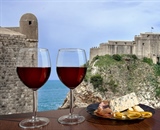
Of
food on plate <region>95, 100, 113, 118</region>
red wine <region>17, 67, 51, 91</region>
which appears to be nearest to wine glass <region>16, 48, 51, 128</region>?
red wine <region>17, 67, 51, 91</region>

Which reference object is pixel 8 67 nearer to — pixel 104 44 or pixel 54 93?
pixel 54 93

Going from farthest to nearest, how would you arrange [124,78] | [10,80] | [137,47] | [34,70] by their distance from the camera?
[137,47] → [124,78] → [10,80] → [34,70]

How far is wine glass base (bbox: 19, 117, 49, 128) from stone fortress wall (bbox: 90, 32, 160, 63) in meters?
19.4

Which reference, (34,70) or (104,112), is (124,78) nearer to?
(104,112)

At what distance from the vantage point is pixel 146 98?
1644 cm

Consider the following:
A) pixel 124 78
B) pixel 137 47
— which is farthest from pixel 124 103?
pixel 137 47

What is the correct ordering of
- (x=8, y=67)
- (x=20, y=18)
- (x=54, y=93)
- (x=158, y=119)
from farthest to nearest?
1. (x=54, y=93)
2. (x=20, y=18)
3. (x=8, y=67)
4. (x=158, y=119)

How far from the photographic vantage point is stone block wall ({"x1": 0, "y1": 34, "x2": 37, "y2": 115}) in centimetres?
555

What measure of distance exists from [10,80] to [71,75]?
16.6 ft

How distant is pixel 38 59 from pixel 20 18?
5.87 m

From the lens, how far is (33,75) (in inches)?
33.1

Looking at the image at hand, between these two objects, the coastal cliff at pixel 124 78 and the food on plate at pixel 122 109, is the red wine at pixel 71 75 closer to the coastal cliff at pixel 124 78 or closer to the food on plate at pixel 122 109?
the food on plate at pixel 122 109

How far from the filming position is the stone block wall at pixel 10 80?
5555 millimetres

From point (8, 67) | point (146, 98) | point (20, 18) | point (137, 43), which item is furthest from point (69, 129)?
point (137, 43)
